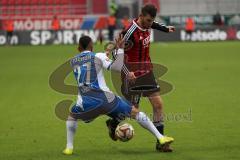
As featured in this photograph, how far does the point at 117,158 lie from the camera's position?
8.86m

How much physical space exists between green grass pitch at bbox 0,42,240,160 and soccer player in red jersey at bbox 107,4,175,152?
0.58 m

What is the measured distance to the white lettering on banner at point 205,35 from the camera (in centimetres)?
3878

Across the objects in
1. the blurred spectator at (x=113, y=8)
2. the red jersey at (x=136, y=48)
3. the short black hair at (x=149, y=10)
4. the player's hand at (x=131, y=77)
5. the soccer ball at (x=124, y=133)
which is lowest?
the blurred spectator at (x=113, y=8)

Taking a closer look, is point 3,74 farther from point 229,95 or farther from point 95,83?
point 95,83

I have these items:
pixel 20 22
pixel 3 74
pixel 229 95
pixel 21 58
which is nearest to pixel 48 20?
pixel 20 22

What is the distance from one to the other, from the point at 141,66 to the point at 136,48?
0.33 metres

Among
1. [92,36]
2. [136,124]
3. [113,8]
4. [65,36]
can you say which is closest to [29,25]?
[65,36]

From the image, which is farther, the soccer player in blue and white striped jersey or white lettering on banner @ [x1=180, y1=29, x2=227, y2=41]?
white lettering on banner @ [x1=180, y1=29, x2=227, y2=41]

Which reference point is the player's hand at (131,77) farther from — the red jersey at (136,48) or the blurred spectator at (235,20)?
the blurred spectator at (235,20)

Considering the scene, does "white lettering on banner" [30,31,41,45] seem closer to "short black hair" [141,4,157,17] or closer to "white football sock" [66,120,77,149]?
"white football sock" [66,120,77,149]

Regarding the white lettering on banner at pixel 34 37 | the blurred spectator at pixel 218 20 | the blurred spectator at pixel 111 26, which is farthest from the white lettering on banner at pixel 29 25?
the blurred spectator at pixel 218 20

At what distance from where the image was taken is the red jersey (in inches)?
366

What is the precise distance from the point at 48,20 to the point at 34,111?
2778 cm

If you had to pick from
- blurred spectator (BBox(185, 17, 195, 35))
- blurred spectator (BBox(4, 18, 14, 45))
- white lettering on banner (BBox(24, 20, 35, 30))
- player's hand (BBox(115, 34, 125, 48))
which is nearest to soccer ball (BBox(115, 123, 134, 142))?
player's hand (BBox(115, 34, 125, 48))
